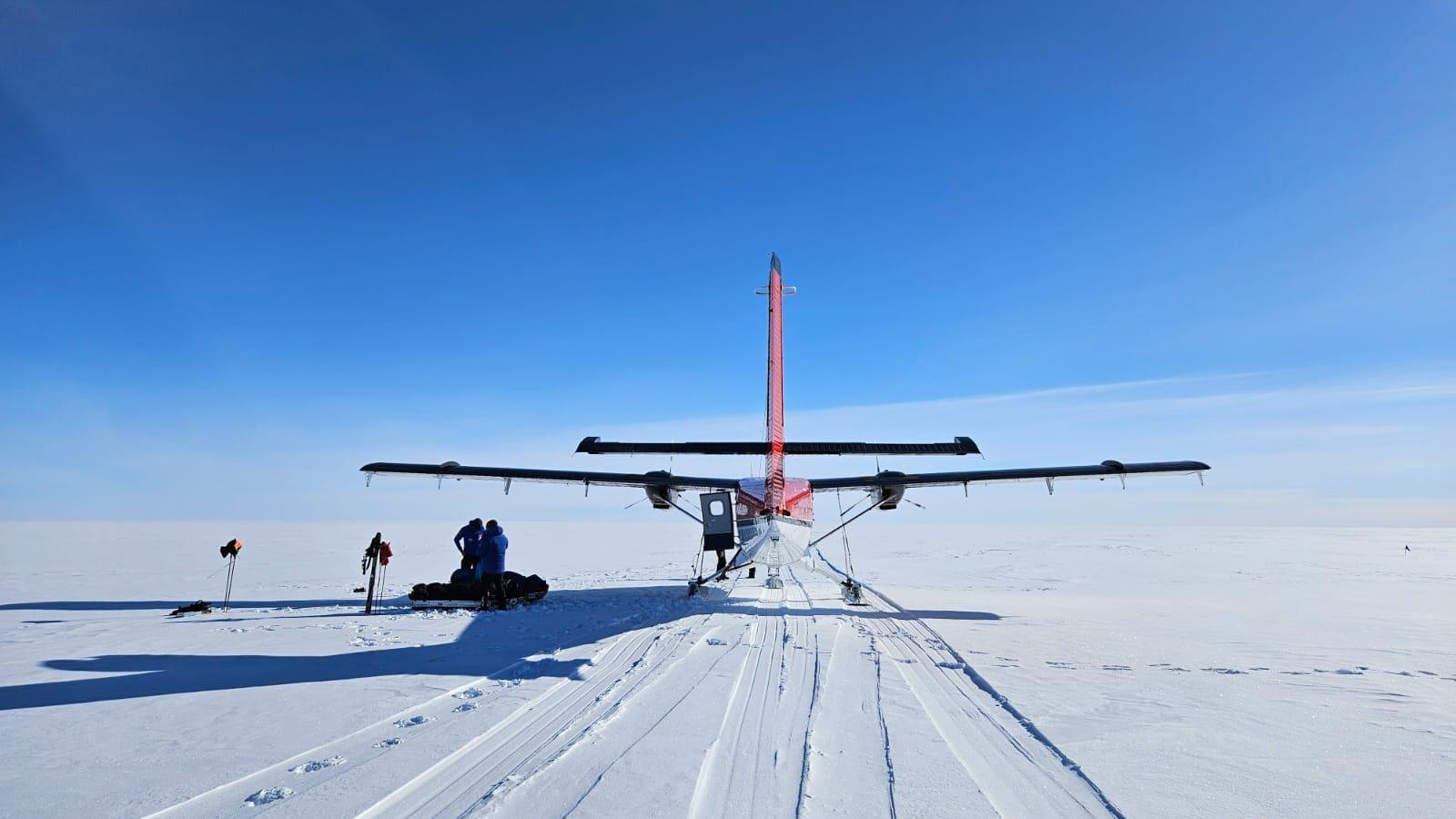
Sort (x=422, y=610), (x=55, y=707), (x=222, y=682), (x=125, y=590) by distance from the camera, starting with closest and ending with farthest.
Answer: (x=55, y=707)
(x=222, y=682)
(x=422, y=610)
(x=125, y=590)

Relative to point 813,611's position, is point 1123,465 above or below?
above

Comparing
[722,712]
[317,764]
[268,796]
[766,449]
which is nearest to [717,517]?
[766,449]

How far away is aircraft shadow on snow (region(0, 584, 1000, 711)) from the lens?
589 centimetres

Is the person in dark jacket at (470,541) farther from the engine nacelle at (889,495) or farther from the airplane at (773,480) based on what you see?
the engine nacelle at (889,495)

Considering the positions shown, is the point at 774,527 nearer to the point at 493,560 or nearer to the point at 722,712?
the point at 493,560

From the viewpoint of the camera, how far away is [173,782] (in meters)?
3.76

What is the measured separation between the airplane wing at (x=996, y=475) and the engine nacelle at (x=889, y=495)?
0.03 meters

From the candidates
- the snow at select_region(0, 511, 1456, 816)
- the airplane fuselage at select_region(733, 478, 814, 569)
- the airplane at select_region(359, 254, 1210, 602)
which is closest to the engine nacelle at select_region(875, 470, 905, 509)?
the airplane at select_region(359, 254, 1210, 602)

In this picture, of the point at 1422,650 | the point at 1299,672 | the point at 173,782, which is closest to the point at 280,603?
the point at 173,782

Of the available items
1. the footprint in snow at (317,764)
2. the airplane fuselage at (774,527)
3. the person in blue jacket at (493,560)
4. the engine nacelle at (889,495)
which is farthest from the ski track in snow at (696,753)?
the engine nacelle at (889,495)

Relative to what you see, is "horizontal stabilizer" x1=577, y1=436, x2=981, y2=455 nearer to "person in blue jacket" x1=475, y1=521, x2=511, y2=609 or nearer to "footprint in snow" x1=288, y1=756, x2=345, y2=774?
"person in blue jacket" x1=475, y1=521, x2=511, y2=609

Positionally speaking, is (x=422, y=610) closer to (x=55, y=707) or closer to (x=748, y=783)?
(x=55, y=707)

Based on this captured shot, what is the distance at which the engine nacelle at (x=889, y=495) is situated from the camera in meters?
17.6

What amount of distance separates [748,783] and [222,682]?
556 cm
